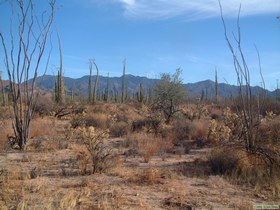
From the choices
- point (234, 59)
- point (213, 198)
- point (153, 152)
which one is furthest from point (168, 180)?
point (234, 59)

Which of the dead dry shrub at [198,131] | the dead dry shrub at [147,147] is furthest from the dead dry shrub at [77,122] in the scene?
the dead dry shrub at [198,131]

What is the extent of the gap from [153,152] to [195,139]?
11.5 feet

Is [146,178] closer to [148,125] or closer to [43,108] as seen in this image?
[148,125]

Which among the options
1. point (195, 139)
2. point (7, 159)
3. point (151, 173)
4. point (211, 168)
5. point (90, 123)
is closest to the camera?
point (151, 173)

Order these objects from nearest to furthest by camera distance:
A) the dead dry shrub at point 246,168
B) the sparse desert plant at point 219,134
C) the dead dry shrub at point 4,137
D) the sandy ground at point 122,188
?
1. the sandy ground at point 122,188
2. the dead dry shrub at point 246,168
3. the dead dry shrub at point 4,137
4. the sparse desert plant at point 219,134

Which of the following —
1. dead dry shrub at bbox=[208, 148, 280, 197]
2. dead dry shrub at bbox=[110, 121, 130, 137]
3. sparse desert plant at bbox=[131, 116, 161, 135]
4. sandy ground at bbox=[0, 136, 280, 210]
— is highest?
sparse desert plant at bbox=[131, 116, 161, 135]

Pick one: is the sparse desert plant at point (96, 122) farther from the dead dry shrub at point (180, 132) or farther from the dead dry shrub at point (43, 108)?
the dead dry shrub at point (43, 108)

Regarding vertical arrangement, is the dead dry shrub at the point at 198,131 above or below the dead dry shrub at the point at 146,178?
above

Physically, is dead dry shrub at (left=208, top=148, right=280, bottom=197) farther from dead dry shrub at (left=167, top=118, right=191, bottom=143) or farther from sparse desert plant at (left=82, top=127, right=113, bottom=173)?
dead dry shrub at (left=167, top=118, right=191, bottom=143)

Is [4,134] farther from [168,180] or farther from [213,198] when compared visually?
[213,198]

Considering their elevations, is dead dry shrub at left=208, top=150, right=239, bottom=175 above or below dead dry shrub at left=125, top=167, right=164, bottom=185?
above

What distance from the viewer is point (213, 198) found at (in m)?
7.13

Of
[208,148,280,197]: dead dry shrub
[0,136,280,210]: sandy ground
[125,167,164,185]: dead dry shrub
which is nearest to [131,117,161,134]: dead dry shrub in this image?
[0,136,280,210]: sandy ground

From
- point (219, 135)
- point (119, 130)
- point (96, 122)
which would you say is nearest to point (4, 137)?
point (119, 130)
